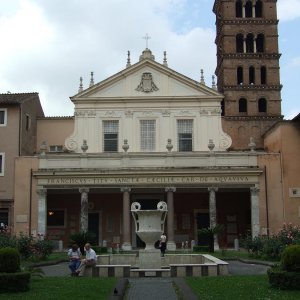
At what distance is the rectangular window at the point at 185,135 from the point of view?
44.7 m

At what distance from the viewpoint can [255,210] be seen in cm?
3988

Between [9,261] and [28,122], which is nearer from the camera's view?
→ [9,261]

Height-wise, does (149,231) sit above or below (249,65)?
below

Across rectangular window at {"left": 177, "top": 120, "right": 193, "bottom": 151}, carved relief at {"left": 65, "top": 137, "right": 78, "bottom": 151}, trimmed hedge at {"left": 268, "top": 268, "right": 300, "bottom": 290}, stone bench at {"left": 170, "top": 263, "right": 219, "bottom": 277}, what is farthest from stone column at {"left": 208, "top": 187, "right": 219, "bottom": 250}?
trimmed hedge at {"left": 268, "top": 268, "right": 300, "bottom": 290}

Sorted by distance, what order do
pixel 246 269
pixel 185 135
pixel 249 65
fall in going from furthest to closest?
pixel 249 65
pixel 185 135
pixel 246 269

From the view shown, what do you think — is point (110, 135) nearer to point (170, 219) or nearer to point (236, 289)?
point (170, 219)

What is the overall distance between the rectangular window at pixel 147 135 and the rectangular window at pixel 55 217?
24.6 ft

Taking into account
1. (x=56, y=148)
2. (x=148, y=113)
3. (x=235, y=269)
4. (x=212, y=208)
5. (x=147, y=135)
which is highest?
(x=148, y=113)

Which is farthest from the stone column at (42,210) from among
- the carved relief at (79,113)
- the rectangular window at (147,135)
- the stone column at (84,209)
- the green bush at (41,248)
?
the green bush at (41,248)

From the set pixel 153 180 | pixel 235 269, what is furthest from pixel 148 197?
pixel 235 269

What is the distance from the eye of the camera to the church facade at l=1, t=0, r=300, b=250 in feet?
132

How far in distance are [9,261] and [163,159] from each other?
24144 mm

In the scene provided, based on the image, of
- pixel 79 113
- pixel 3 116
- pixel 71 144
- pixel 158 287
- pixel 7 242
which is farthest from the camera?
pixel 79 113

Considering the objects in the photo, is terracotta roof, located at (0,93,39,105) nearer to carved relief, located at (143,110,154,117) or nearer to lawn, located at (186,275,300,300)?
carved relief, located at (143,110,154,117)
